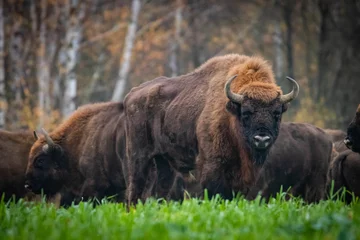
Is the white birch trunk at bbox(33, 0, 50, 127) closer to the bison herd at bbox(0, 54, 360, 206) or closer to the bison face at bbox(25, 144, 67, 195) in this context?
the bison herd at bbox(0, 54, 360, 206)

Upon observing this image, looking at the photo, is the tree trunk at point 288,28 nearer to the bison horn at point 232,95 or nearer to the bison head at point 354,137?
the bison head at point 354,137

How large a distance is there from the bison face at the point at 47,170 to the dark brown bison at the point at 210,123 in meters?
2.09

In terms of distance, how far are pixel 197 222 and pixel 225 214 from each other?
48 centimetres

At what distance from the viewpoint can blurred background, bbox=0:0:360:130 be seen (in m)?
26.2

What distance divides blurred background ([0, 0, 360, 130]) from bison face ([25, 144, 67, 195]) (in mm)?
10316

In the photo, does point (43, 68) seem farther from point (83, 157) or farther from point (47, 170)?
point (83, 157)

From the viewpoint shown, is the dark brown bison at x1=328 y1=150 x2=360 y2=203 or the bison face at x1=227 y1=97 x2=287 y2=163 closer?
the bison face at x1=227 y1=97 x2=287 y2=163

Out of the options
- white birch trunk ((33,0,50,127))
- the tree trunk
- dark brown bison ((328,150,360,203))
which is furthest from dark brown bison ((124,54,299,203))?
the tree trunk

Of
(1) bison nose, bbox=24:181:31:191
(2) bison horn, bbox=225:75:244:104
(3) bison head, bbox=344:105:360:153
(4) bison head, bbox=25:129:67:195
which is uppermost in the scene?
(2) bison horn, bbox=225:75:244:104

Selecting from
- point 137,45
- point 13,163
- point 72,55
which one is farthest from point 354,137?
point 137,45

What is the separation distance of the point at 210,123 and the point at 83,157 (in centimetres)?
350

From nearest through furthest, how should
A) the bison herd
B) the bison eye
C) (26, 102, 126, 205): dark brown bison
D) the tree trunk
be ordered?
the bison herd < (26, 102, 126, 205): dark brown bison < the bison eye < the tree trunk

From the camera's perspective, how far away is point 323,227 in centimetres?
573

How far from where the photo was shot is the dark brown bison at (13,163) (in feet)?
45.4
